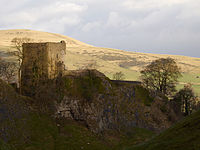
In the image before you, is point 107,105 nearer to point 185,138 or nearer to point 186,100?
point 186,100

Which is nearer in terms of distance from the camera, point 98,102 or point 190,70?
point 98,102

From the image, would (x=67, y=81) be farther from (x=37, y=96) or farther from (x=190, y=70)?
(x=190, y=70)

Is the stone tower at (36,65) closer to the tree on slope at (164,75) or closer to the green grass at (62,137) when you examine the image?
the green grass at (62,137)

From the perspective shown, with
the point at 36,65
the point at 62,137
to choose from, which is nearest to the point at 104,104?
the point at 62,137

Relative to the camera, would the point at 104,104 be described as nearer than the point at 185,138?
No

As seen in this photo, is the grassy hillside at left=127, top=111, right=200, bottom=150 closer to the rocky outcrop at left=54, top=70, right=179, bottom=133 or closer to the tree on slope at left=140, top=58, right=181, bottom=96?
the rocky outcrop at left=54, top=70, right=179, bottom=133

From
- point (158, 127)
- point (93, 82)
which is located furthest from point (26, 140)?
point (158, 127)

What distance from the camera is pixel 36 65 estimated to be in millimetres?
38438

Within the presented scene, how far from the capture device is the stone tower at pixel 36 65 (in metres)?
38.3

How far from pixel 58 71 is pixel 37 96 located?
19.1 feet

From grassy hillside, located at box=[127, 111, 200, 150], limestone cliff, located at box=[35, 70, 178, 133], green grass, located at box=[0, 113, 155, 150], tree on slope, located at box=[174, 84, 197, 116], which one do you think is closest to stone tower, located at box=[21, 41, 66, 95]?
limestone cliff, located at box=[35, 70, 178, 133]

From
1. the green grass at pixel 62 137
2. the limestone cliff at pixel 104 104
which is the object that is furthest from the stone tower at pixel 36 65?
the green grass at pixel 62 137

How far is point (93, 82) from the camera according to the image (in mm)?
40094

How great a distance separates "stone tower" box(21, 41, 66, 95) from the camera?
3828cm
